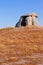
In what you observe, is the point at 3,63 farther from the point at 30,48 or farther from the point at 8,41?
the point at 8,41

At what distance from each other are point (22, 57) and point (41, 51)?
7.89 ft

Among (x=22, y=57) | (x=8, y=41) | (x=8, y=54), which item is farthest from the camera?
(x=8, y=41)

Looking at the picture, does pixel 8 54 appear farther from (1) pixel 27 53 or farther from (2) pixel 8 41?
(2) pixel 8 41

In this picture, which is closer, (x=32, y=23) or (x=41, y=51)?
(x=41, y=51)

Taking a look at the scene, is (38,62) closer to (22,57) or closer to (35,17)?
(22,57)

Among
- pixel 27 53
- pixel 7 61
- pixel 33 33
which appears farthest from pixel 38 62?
pixel 33 33

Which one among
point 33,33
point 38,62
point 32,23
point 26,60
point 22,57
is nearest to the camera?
point 38,62

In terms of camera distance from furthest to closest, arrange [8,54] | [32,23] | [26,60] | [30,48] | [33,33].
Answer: [32,23], [33,33], [30,48], [8,54], [26,60]

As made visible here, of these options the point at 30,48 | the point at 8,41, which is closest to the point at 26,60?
the point at 30,48

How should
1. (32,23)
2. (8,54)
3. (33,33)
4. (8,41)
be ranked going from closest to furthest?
(8,54), (8,41), (33,33), (32,23)

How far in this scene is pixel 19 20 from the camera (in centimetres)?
4303

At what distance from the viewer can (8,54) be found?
16.4 m

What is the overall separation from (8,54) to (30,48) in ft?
8.61

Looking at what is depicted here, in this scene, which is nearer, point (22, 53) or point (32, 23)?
point (22, 53)
